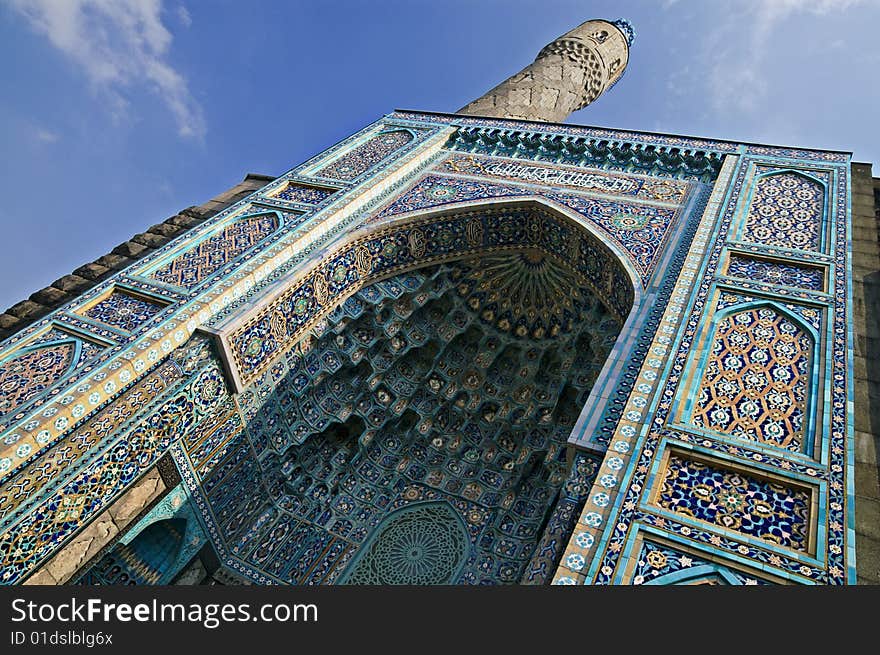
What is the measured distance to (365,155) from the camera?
6055mm

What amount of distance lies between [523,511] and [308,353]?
1.91 meters

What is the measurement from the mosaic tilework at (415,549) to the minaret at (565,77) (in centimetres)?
508

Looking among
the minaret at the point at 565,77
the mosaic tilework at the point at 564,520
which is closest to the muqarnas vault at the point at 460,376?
the mosaic tilework at the point at 564,520

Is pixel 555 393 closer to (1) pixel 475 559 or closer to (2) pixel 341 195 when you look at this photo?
(1) pixel 475 559

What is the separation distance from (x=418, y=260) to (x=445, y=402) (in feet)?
3.82

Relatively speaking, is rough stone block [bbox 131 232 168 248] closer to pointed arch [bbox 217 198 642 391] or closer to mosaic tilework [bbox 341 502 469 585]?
pointed arch [bbox 217 198 642 391]

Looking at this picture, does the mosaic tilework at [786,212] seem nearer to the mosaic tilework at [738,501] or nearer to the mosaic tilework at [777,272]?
the mosaic tilework at [777,272]

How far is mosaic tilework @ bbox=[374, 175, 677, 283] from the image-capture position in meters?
4.46

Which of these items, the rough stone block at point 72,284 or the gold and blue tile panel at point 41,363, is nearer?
the gold and blue tile panel at point 41,363

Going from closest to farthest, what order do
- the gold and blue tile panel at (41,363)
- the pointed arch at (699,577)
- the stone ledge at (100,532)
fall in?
the pointed arch at (699,577) → the stone ledge at (100,532) → the gold and blue tile panel at (41,363)

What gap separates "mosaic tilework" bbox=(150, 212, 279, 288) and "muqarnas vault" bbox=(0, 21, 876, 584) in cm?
2

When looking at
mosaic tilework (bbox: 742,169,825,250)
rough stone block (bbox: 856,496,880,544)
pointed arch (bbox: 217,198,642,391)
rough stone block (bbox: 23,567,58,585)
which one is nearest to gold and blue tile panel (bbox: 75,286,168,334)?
pointed arch (bbox: 217,198,642,391)

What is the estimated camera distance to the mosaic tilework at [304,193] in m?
5.35

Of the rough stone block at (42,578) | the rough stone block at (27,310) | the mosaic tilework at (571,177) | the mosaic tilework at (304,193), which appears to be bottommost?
the rough stone block at (42,578)
